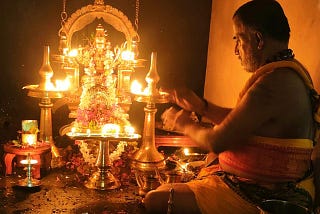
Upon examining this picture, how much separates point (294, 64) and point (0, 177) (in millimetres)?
3229

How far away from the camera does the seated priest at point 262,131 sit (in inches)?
94.3

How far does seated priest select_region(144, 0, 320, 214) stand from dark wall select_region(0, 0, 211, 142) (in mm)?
3176

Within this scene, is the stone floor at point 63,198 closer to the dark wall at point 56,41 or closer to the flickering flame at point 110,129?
the flickering flame at point 110,129

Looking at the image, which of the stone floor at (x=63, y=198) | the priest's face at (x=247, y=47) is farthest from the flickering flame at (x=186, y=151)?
the priest's face at (x=247, y=47)

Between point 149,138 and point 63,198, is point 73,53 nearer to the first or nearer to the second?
point 149,138

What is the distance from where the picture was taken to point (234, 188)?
2.62 meters

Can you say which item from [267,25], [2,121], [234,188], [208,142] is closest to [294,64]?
[267,25]

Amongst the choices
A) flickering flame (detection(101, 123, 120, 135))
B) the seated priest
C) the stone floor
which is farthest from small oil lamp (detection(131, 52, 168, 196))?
the seated priest

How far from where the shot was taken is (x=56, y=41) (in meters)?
5.61

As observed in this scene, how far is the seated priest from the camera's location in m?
2.40

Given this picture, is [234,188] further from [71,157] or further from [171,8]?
[171,8]

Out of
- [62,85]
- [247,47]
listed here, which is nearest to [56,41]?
Answer: [62,85]

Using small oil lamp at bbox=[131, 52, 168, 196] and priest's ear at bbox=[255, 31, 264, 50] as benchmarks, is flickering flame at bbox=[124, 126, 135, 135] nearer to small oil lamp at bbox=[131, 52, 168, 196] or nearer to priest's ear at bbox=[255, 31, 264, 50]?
small oil lamp at bbox=[131, 52, 168, 196]

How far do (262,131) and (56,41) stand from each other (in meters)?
3.93
